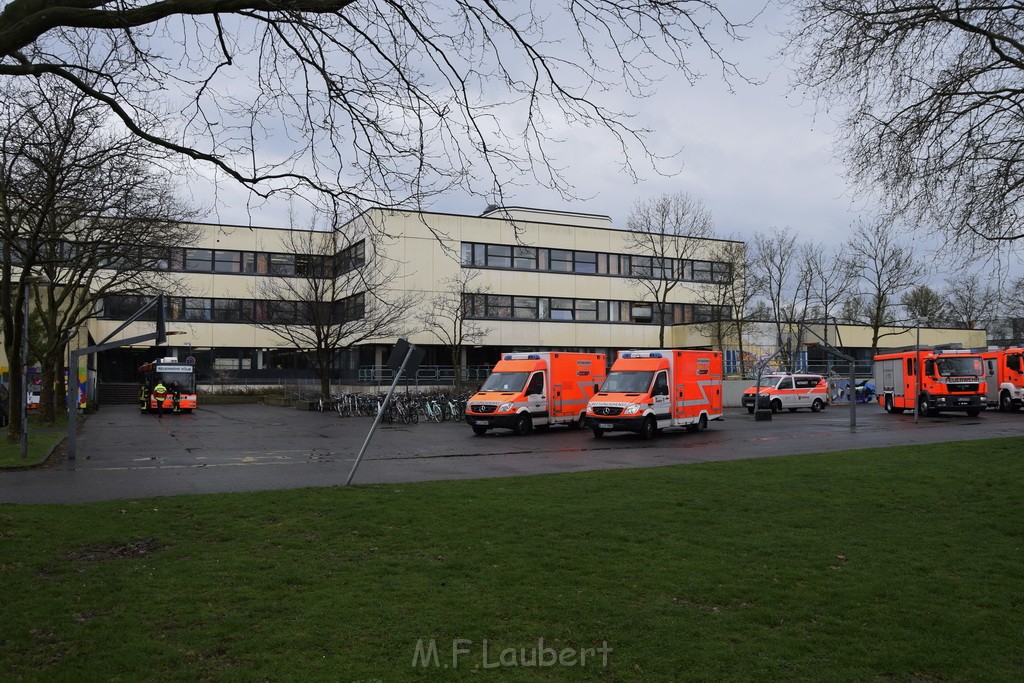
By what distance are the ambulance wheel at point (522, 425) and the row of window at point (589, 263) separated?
2569 cm

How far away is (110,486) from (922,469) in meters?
13.9

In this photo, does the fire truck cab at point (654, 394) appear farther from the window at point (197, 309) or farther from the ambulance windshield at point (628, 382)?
the window at point (197, 309)

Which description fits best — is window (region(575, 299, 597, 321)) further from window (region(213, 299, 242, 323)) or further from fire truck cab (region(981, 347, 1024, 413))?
fire truck cab (region(981, 347, 1024, 413))

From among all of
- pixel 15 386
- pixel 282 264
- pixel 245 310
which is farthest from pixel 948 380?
pixel 245 310

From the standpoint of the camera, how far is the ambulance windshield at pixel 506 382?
90.5ft

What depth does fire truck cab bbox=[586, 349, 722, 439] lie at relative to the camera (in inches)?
974

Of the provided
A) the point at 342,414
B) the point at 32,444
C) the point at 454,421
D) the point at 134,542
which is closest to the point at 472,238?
the point at 342,414

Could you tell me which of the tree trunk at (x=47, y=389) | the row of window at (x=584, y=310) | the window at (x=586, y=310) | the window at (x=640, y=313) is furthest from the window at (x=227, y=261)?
the tree trunk at (x=47, y=389)

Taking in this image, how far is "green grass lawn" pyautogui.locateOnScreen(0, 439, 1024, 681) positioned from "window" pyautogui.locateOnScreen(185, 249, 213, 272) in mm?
51055

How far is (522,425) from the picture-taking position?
2684 cm

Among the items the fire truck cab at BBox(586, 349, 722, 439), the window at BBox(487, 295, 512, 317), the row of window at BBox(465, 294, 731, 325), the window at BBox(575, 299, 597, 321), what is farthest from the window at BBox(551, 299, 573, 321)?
the fire truck cab at BBox(586, 349, 722, 439)

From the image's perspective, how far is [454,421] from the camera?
116ft

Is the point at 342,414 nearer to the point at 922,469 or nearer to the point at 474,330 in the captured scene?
the point at 474,330

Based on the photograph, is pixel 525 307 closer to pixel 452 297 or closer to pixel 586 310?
pixel 586 310
